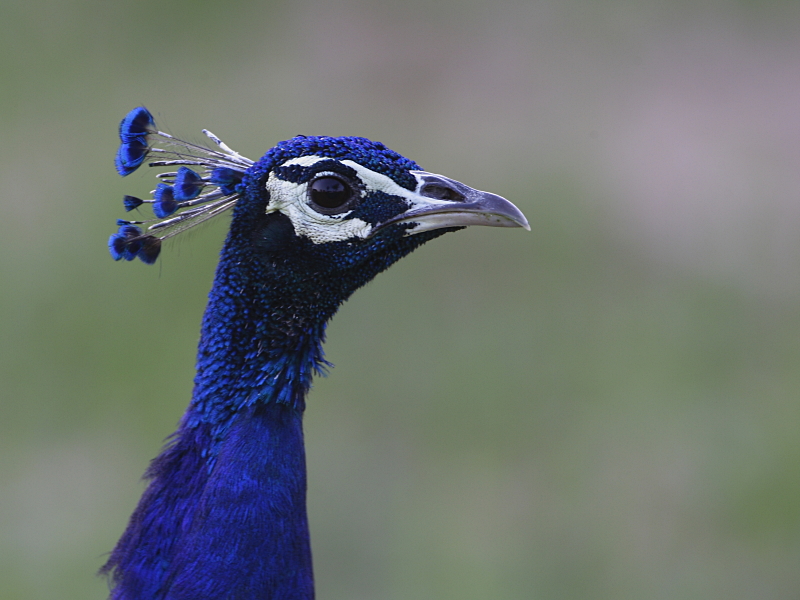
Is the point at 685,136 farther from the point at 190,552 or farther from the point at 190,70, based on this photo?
the point at 190,552

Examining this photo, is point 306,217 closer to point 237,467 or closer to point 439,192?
point 439,192

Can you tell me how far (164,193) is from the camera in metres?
1.29

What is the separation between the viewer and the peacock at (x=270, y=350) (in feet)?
3.85

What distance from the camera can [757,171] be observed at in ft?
12.4

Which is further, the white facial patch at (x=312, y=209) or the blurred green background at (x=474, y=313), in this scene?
the blurred green background at (x=474, y=313)

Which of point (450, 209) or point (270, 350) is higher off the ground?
point (450, 209)

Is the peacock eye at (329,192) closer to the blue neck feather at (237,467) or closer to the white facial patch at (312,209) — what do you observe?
the white facial patch at (312,209)

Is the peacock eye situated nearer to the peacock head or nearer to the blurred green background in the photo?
the peacock head

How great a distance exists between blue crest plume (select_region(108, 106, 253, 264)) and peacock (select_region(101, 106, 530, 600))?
0.06 metres

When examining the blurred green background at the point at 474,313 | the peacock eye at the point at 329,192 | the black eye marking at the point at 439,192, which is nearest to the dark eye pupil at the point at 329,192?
the peacock eye at the point at 329,192

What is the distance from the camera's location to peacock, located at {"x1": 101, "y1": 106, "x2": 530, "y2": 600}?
1.17 m

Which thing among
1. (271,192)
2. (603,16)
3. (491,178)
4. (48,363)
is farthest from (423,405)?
(603,16)

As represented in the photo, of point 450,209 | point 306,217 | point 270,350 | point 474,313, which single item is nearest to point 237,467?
point 270,350

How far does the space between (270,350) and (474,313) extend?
6.48ft
